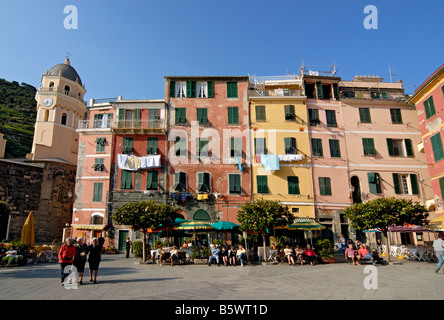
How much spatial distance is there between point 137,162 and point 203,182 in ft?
20.3

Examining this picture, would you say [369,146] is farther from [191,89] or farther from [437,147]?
[191,89]

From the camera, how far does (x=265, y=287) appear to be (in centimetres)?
931

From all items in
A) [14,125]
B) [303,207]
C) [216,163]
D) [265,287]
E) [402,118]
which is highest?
[14,125]

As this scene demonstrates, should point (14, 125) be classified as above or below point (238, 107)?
above

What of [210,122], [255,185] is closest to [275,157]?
[255,185]

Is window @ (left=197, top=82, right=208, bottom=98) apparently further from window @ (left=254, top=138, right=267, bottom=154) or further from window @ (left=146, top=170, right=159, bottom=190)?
window @ (left=146, top=170, right=159, bottom=190)

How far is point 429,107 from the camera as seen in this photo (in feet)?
72.5

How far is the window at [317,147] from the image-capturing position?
26.3 metres

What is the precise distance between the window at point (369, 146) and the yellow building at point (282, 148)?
5040 mm

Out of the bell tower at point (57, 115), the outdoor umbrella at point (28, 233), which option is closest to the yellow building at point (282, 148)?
the outdoor umbrella at point (28, 233)

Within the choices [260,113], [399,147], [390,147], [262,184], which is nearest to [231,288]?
[262,184]
